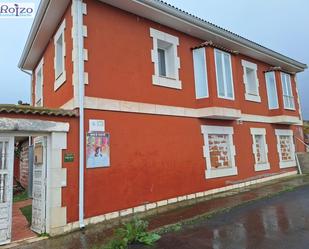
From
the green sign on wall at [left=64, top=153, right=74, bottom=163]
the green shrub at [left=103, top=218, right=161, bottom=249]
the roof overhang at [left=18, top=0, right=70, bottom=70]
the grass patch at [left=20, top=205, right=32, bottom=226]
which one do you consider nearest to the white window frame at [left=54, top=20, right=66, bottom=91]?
the roof overhang at [left=18, top=0, right=70, bottom=70]

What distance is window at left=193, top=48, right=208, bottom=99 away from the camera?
9.49 m

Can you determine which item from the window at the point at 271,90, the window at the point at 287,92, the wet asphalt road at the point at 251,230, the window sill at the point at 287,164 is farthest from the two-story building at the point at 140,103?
the window at the point at 287,92

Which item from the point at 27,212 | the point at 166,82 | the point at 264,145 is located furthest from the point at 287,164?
the point at 27,212

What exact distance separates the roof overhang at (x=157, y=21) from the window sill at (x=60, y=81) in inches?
73.7

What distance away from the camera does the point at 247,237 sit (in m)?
5.10

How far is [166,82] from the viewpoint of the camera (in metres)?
8.59

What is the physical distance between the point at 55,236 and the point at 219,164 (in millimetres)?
6346

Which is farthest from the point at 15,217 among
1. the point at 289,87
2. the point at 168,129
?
the point at 289,87

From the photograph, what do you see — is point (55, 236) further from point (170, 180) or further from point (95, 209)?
point (170, 180)

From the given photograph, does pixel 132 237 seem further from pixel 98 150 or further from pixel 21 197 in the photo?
pixel 21 197

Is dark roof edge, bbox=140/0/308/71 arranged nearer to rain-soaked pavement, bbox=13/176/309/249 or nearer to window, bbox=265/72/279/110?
window, bbox=265/72/279/110

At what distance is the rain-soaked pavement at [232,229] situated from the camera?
4832 millimetres

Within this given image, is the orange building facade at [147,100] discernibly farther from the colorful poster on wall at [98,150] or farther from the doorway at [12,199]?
the doorway at [12,199]

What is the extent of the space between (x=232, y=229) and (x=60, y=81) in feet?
20.2
